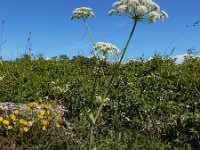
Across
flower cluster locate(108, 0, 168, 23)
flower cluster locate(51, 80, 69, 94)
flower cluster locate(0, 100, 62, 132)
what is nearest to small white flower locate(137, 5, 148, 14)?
flower cluster locate(108, 0, 168, 23)

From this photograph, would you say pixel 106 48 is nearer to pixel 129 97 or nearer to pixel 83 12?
pixel 83 12

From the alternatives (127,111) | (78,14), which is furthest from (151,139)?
(78,14)

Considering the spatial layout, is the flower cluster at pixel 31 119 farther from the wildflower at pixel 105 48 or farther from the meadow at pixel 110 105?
the wildflower at pixel 105 48

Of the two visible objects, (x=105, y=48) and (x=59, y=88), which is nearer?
(x=105, y=48)

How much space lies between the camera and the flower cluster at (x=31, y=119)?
24.8 ft

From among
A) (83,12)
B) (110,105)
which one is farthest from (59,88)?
(83,12)

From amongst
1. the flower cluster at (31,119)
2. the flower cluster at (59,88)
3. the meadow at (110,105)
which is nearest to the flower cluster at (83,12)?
the meadow at (110,105)

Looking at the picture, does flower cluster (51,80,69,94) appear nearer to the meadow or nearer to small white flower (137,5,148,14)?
the meadow

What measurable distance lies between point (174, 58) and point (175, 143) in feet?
14.4

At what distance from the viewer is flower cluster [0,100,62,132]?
7566mm

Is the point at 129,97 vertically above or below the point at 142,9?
below

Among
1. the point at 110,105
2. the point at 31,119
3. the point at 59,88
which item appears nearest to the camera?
the point at 31,119

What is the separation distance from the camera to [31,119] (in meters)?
7.93

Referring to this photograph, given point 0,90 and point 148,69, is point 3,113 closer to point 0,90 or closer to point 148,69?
point 0,90
